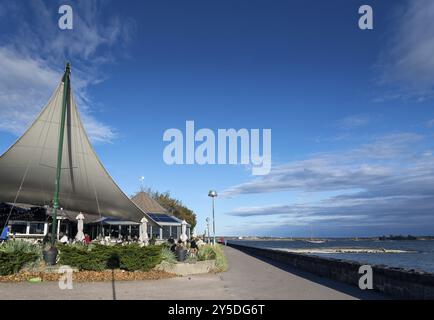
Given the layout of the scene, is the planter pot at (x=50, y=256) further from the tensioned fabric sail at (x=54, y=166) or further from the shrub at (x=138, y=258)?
the tensioned fabric sail at (x=54, y=166)

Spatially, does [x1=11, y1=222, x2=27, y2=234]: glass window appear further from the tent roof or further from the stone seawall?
the stone seawall

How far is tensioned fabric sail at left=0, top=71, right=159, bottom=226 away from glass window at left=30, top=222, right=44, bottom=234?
586cm

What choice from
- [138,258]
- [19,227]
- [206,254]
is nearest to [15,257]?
[138,258]

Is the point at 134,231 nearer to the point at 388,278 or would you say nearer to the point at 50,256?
the point at 50,256

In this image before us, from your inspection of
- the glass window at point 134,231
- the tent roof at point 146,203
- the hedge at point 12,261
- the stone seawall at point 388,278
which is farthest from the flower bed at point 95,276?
the tent roof at point 146,203

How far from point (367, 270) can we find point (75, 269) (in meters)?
8.78

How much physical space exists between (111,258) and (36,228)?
19.9m

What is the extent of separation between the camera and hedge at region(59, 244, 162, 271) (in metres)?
13.4

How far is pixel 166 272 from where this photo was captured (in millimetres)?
13984

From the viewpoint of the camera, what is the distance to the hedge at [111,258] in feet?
44.0

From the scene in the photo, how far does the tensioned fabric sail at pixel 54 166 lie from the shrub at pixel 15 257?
24.2 ft

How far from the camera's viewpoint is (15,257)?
12438 mm

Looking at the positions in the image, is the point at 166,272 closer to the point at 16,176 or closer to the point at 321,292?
the point at 321,292
